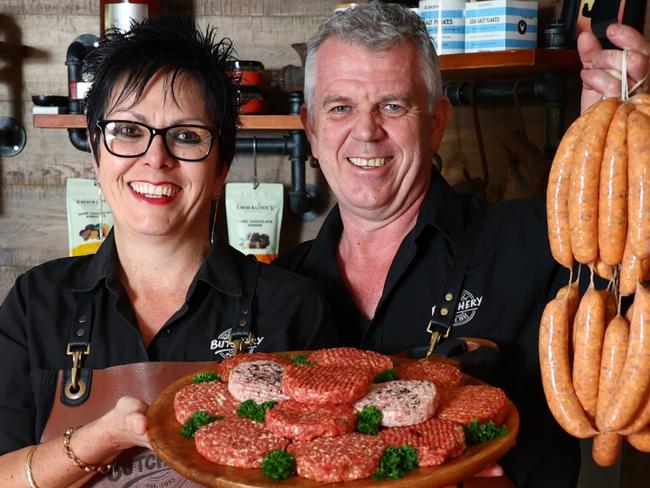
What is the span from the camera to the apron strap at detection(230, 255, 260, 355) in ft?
5.30

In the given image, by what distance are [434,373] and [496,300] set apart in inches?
17.9

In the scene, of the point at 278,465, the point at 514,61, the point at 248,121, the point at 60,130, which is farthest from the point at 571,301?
the point at 60,130

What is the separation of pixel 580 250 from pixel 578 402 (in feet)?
0.69

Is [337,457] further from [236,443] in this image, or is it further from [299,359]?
[299,359]

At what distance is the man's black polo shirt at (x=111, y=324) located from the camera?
1566 mm

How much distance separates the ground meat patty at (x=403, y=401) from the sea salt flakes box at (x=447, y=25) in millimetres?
1292

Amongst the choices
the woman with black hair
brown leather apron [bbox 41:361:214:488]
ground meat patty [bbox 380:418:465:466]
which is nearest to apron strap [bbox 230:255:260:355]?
the woman with black hair

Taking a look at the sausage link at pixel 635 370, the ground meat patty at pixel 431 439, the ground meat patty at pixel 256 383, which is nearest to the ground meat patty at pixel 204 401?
the ground meat patty at pixel 256 383

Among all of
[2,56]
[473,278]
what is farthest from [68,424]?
[2,56]

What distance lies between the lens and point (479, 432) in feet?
4.00

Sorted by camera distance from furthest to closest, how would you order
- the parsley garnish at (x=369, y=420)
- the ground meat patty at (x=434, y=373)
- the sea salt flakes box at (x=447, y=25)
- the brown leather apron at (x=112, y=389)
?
1. the sea salt flakes box at (x=447, y=25)
2. the brown leather apron at (x=112, y=389)
3. the ground meat patty at (x=434, y=373)
4. the parsley garnish at (x=369, y=420)

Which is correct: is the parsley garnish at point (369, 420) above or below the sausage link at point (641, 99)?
below

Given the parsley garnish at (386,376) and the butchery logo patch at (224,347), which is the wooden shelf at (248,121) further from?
the parsley garnish at (386,376)

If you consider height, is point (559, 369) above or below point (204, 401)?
above
